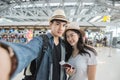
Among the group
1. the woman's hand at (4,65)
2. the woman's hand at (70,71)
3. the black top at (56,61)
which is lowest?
the woman's hand at (70,71)

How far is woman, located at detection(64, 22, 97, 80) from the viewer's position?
2164 millimetres

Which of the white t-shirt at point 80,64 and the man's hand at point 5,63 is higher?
the man's hand at point 5,63

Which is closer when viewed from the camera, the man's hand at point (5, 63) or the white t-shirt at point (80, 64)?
the man's hand at point (5, 63)

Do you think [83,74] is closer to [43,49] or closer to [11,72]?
[43,49]

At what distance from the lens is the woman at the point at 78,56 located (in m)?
2.16

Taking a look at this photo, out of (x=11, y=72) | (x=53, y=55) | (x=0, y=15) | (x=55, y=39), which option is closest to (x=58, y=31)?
(x=55, y=39)

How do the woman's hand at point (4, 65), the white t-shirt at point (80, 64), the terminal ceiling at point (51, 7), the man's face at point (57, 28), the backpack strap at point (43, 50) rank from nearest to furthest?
the woman's hand at point (4, 65)
the backpack strap at point (43, 50)
the man's face at point (57, 28)
the white t-shirt at point (80, 64)
the terminal ceiling at point (51, 7)

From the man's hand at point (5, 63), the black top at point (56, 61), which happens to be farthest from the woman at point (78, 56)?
the man's hand at point (5, 63)

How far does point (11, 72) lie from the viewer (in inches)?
23.5

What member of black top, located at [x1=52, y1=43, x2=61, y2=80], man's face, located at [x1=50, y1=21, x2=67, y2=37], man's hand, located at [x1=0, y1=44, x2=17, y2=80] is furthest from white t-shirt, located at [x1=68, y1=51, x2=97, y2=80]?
man's hand, located at [x1=0, y1=44, x2=17, y2=80]

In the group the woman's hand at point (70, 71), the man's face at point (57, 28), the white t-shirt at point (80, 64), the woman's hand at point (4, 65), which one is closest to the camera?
the woman's hand at point (4, 65)

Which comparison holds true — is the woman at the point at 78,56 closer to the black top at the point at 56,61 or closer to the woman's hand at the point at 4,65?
the black top at the point at 56,61

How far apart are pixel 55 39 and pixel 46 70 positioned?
0.95ft

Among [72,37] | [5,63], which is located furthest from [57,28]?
[5,63]
